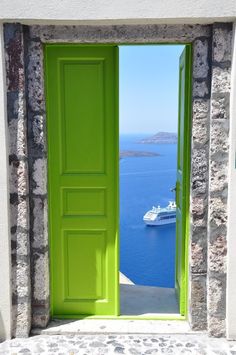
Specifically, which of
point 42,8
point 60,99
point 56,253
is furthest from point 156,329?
point 42,8

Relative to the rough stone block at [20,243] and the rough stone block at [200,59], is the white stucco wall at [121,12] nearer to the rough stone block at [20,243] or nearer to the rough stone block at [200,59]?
the rough stone block at [200,59]

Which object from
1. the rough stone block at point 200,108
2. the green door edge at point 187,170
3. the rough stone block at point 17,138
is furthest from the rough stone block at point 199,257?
the rough stone block at point 17,138

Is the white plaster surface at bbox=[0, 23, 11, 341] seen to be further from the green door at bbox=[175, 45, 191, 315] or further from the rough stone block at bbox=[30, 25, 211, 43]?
the green door at bbox=[175, 45, 191, 315]

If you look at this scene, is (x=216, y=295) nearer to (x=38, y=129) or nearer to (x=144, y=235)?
(x=38, y=129)

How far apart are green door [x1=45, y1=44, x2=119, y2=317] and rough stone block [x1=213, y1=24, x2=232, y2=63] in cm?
83

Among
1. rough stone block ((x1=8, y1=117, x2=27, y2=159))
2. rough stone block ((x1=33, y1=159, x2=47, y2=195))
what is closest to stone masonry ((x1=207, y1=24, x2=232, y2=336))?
rough stone block ((x1=33, y1=159, x2=47, y2=195))

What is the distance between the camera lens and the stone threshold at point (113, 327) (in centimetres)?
326

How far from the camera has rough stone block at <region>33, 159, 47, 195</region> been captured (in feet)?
10.4

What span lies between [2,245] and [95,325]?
110cm

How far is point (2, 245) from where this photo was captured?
3090 millimetres

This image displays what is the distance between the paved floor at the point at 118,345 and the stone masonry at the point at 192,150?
0.13 meters

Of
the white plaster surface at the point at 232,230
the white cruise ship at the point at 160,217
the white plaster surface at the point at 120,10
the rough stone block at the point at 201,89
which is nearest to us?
the white plaster surface at the point at 120,10

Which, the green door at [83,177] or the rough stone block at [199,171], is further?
the green door at [83,177]

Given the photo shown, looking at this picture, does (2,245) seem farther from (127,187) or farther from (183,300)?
(127,187)
